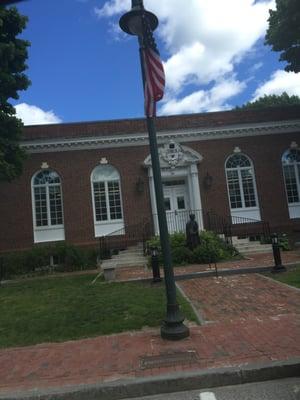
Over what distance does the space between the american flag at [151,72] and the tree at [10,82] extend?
9102 millimetres

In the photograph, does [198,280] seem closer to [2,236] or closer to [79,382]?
[79,382]

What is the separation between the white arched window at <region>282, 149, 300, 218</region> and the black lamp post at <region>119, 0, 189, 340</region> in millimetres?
16338

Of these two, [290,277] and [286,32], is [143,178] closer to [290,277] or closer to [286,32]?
[286,32]

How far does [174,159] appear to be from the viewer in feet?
69.3

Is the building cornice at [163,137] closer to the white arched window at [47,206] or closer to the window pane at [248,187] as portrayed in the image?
the white arched window at [47,206]

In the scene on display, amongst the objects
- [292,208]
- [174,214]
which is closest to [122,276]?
[174,214]

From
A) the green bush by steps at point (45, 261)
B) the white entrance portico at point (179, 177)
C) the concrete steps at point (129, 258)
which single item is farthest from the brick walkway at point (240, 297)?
the white entrance portico at point (179, 177)

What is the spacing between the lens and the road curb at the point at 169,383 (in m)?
5.02

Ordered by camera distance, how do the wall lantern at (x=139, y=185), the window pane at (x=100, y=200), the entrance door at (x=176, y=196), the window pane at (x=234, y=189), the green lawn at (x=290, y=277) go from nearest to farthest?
the green lawn at (x=290, y=277)
the wall lantern at (x=139, y=185)
the window pane at (x=100, y=200)
the entrance door at (x=176, y=196)
the window pane at (x=234, y=189)

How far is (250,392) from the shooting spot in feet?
16.0

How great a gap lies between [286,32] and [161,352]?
16.4 m

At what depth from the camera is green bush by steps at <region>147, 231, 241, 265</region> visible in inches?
605

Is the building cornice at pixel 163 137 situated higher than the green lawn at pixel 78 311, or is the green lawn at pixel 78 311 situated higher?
the building cornice at pixel 163 137

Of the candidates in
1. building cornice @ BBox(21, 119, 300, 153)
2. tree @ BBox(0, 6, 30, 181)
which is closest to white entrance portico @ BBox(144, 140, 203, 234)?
building cornice @ BBox(21, 119, 300, 153)
